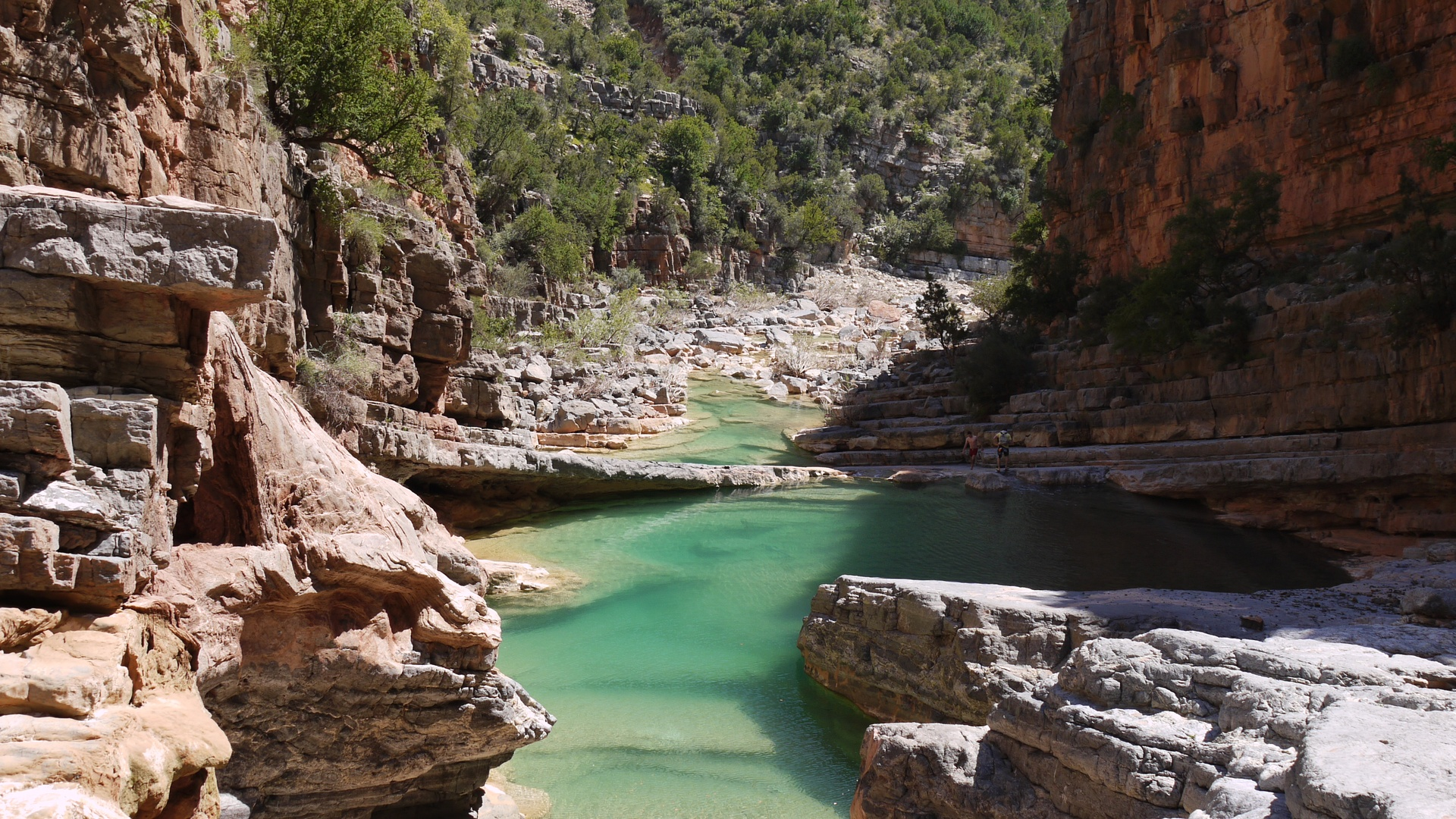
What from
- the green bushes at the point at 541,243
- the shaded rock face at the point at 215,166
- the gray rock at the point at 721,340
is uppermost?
the green bushes at the point at 541,243

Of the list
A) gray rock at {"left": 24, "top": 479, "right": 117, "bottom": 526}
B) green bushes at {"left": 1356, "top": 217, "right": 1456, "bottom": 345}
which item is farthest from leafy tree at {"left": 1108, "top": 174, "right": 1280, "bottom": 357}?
gray rock at {"left": 24, "top": 479, "right": 117, "bottom": 526}

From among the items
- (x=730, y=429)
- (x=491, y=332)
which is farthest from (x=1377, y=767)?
(x=730, y=429)

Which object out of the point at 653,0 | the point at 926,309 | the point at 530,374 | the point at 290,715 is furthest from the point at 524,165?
the point at 653,0

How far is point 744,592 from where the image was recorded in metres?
12.9

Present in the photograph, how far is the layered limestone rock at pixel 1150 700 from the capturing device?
3852mm

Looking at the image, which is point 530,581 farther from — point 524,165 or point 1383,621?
point 524,165

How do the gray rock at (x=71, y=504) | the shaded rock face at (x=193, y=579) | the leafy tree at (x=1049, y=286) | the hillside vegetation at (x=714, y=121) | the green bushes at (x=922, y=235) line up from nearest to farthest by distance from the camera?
the shaded rock face at (x=193, y=579) < the gray rock at (x=71, y=504) < the hillside vegetation at (x=714, y=121) < the leafy tree at (x=1049, y=286) < the green bushes at (x=922, y=235)

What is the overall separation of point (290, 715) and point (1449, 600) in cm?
913

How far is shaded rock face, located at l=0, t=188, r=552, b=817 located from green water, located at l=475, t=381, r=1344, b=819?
2574mm

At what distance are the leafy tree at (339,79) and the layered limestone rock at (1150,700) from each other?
10.1 metres

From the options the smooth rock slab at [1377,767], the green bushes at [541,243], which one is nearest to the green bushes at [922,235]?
the green bushes at [541,243]

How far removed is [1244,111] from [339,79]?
71.9ft

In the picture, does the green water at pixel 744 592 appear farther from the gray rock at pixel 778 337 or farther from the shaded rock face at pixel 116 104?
the gray rock at pixel 778 337

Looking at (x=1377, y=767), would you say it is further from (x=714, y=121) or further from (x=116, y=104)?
(x=714, y=121)
